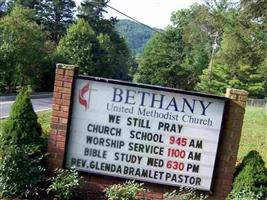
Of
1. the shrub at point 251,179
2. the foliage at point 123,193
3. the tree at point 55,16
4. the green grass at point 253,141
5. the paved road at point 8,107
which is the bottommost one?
the paved road at point 8,107

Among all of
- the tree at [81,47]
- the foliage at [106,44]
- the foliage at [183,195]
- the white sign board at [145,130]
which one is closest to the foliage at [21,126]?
the white sign board at [145,130]

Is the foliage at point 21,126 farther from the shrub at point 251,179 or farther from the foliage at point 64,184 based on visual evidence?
the shrub at point 251,179

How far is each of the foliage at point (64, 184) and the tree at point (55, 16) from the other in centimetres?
8210

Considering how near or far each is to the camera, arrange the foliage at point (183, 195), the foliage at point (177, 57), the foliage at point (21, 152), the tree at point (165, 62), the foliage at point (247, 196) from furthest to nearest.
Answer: the tree at point (165, 62) < the foliage at point (177, 57) < the foliage at point (183, 195) < the foliage at point (21, 152) < the foliage at point (247, 196)

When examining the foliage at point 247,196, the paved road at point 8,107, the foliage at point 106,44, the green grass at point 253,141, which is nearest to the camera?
the foliage at point 247,196

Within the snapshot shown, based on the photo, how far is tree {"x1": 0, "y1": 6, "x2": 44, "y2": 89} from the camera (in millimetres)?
46031

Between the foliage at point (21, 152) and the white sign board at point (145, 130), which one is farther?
the white sign board at point (145, 130)

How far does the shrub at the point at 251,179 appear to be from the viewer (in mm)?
5922

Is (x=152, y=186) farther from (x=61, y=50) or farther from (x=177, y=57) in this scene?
(x=177, y=57)

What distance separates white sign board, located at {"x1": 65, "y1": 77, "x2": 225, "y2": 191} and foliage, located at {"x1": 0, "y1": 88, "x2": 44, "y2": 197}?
0.52 meters

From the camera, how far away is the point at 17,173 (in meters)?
5.91

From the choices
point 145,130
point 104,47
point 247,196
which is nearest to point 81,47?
point 104,47

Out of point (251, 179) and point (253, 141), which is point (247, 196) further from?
point (253, 141)

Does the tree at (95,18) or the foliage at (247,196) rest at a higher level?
the tree at (95,18)
